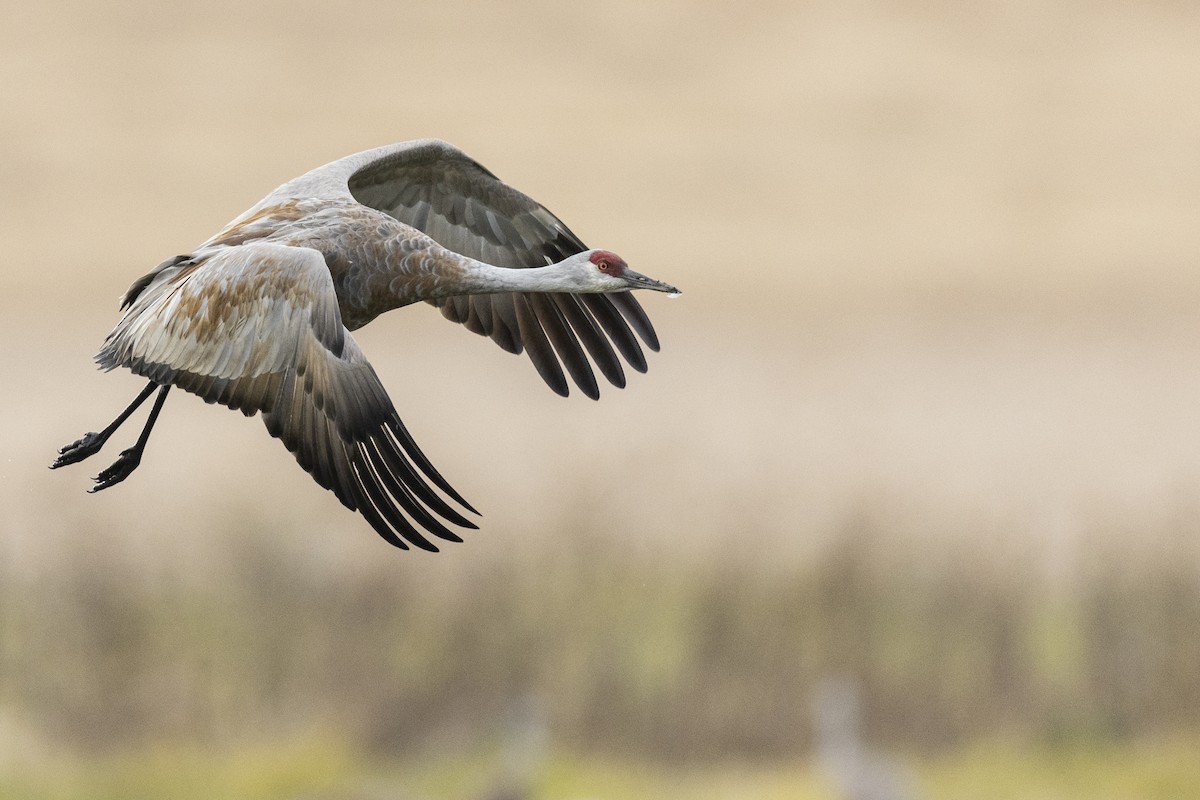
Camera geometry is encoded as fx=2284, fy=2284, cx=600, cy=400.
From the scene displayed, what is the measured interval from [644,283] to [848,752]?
30.9 feet

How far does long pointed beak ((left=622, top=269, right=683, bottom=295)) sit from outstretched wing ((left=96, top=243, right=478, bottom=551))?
1.77 metres

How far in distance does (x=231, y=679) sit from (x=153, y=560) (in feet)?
4.48

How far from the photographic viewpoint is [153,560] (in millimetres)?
Result: 21812

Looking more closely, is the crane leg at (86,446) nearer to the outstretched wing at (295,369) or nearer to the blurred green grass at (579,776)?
the outstretched wing at (295,369)

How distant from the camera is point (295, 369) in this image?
34.8 feet

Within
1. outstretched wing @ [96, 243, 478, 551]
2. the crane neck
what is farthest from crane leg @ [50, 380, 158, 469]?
the crane neck

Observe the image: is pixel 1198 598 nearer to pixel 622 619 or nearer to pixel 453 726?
pixel 622 619

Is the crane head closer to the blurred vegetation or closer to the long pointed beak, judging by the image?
the long pointed beak

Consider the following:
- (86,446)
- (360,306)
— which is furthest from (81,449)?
(360,306)

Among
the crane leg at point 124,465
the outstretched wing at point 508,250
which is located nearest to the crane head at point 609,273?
the outstretched wing at point 508,250

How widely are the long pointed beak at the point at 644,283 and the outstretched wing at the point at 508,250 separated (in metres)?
1.19

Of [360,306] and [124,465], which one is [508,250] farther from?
[124,465]

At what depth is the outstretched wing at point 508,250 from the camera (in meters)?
13.2

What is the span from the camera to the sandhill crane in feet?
34.4
